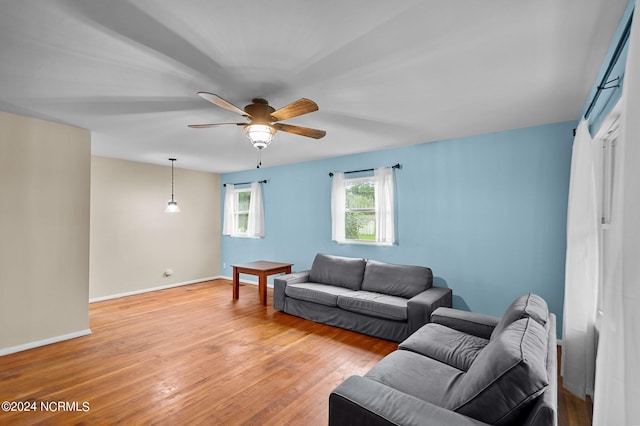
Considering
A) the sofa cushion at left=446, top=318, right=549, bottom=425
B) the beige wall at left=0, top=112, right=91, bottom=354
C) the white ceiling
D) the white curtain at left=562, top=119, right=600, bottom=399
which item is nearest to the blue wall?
the white ceiling

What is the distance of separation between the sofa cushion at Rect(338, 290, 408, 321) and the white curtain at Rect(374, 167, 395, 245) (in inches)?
36.1

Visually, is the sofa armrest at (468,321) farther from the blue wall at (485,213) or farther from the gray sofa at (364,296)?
the blue wall at (485,213)

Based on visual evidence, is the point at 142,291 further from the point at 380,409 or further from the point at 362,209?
the point at 380,409

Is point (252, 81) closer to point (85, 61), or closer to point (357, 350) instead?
point (85, 61)

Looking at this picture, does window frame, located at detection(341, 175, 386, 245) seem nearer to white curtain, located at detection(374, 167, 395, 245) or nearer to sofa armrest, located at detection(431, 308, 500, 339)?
white curtain, located at detection(374, 167, 395, 245)

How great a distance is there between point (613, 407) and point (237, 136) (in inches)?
152

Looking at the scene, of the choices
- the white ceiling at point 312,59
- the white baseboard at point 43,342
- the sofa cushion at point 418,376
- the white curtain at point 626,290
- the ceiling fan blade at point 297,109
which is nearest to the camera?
the white curtain at point 626,290

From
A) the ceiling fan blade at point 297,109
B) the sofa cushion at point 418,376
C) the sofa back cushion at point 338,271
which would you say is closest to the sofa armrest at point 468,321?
the sofa cushion at point 418,376

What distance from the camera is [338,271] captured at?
4621mm

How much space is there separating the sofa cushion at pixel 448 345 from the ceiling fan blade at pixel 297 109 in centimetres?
201

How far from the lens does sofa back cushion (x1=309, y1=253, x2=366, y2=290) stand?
4.45 m

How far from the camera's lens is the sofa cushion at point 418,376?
179 centimetres

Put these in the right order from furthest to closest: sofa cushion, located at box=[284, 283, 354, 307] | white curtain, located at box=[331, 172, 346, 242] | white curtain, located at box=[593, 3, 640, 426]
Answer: white curtain, located at box=[331, 172, 346, 242] < sofa cushion, located at box=[284, 283, 354, 307] < white curtain, located at box=[593, 3, 640, 426]

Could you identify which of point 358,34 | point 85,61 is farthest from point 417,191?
point 85,61
